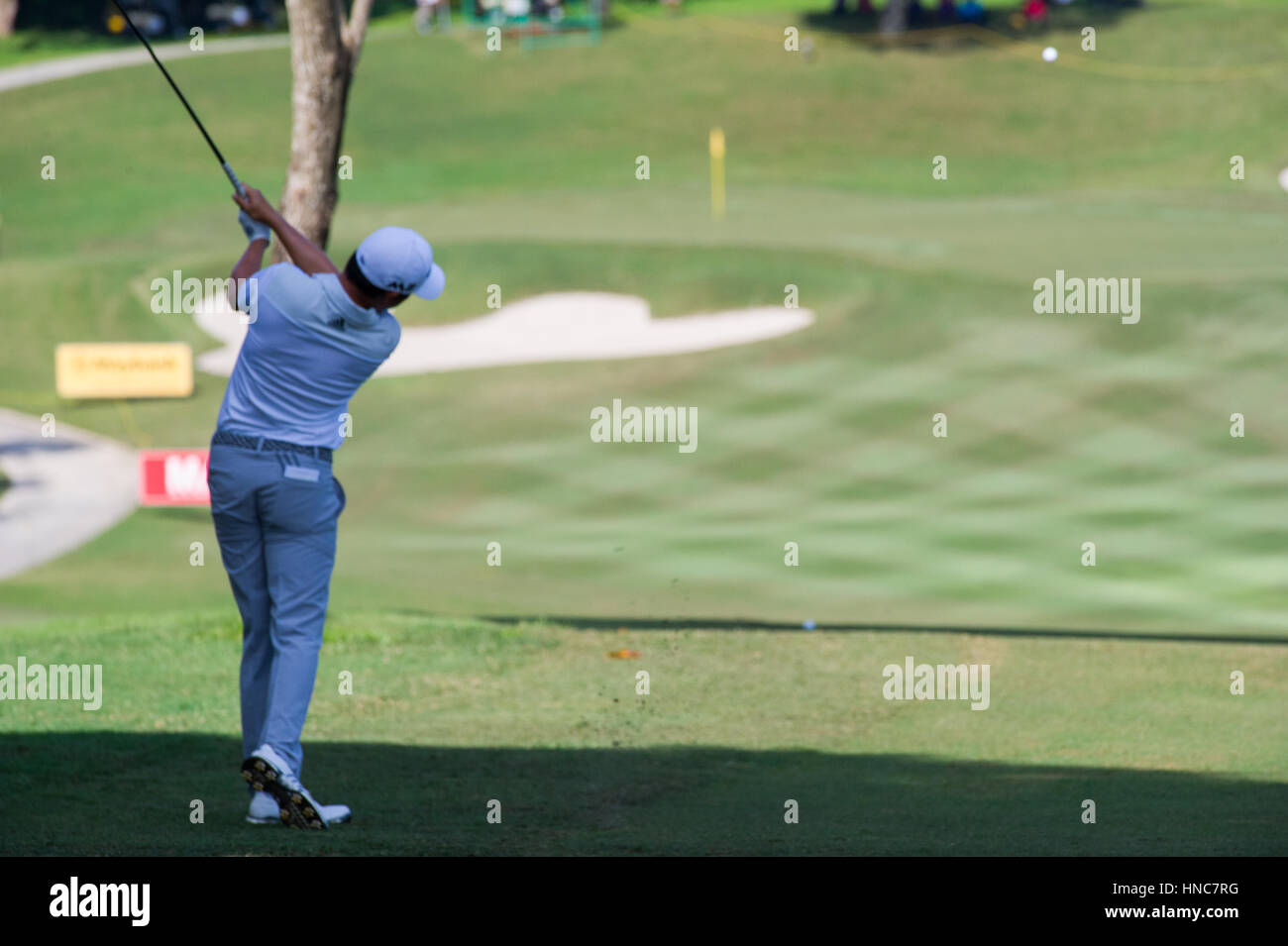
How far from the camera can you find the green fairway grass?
27.9 ft

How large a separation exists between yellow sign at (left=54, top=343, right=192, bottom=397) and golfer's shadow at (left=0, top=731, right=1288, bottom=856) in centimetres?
1564

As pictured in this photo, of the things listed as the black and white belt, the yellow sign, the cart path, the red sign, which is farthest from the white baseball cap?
the yellow sign

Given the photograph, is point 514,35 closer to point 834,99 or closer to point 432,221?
point 834,99

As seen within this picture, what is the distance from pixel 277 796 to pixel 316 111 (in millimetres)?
7605

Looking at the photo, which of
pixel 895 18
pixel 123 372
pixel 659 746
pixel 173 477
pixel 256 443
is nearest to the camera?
pixel 256 443

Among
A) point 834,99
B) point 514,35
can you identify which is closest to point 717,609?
point 834,99

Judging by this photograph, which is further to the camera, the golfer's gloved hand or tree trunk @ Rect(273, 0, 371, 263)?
tree trunk @ Rect(273, 0, 371, 263)

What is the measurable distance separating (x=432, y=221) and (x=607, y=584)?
65.9 feet

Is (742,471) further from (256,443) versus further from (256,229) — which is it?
(256,443)

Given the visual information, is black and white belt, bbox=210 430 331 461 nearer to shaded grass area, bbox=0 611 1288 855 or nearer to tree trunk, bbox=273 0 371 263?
shaded grass area, bbox=0 611 1288 855

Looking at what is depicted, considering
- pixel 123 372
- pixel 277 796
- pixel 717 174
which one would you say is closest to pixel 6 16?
pixel 717 174

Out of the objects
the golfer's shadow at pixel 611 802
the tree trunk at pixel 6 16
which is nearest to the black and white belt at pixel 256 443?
the golfer's shadow at pixel 611 802

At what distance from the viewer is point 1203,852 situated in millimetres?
6391

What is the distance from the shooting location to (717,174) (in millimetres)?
38812
